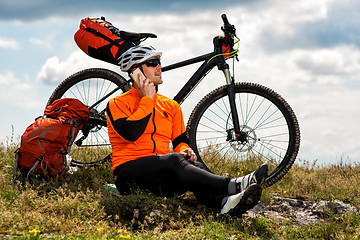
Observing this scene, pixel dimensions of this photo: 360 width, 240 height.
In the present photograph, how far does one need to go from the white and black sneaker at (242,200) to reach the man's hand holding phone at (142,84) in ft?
5.34

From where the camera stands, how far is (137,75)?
6070mm

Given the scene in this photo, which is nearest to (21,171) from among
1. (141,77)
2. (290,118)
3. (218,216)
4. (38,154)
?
(38,154)

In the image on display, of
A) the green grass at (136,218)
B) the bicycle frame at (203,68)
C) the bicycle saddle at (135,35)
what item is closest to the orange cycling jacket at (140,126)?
the green grass at (136,218)

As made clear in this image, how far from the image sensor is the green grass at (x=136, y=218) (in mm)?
5156

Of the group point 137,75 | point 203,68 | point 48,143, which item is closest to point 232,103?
point 203,68

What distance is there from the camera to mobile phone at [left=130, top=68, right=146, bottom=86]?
6.01 m

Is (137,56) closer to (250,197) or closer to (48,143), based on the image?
(48,143)

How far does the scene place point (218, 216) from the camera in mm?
5594

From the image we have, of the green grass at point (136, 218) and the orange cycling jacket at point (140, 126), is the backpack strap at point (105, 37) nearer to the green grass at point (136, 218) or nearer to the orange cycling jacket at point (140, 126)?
the orange cycling jacket at point (140, 126)

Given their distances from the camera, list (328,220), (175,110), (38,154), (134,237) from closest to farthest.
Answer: (134,237), (328,220), (175,110), (38,154)

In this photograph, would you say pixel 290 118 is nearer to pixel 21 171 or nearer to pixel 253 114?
pixel 253 114

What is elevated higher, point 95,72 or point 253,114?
point 95,72

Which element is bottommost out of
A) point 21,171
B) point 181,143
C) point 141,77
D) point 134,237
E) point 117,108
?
point 134,237

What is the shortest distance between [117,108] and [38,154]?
173 centimetres
